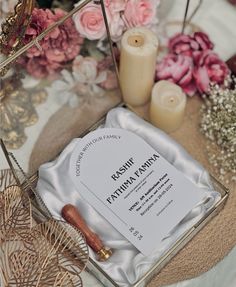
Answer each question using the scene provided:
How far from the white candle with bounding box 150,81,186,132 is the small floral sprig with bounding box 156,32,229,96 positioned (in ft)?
0.11

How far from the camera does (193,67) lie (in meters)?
1.00

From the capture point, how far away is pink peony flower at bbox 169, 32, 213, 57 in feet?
3.31

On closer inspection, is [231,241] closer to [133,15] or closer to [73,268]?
[73,268]

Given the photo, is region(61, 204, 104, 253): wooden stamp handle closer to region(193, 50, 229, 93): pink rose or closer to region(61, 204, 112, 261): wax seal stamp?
region(61, 204, 112, 261): wax seal stamp

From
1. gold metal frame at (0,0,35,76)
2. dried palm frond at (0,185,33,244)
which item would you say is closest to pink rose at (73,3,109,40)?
gold metal frame at (0,0,35,76)

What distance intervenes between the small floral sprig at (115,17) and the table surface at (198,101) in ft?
0.31

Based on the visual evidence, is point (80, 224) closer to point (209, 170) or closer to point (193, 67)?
point (209, 170)

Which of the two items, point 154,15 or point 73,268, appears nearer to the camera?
point 73,268

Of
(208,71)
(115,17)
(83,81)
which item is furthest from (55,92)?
(208,71)

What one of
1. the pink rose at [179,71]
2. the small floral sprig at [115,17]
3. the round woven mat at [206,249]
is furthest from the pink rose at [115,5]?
the round woven mat at [206,249]

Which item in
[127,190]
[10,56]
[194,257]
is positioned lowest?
[194,257]

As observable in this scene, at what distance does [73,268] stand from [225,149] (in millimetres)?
323

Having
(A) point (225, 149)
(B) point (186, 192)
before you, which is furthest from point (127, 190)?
(A) point (225, 149)

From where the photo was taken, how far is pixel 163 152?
913 mm
